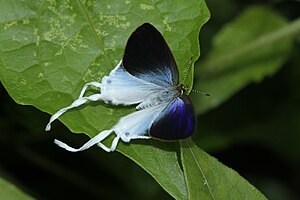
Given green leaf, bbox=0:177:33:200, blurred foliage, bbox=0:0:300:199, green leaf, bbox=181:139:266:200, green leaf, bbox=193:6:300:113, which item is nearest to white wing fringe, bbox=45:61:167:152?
green leaf, bbox=181:139:266:200

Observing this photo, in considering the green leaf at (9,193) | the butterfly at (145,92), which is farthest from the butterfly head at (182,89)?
the green leaf at (9,193)

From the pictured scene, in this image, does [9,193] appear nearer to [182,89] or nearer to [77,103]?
[77,103]

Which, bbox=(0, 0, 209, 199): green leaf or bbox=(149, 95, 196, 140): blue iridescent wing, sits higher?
bbox=(0, 0, 209, 199): green leaf

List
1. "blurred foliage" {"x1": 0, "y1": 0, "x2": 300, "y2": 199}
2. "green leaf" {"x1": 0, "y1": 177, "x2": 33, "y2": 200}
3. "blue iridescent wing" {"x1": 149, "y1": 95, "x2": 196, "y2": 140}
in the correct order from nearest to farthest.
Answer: "blue iridescent wing" {"x1": 149, "y1": 95, "x2": 196, "y2": 140} < "green leaf" {"x1": 0, "y1": 177, "x2": 33, "y2": 200} < "blurred foliage" {"x1": 0, "y1": 0, "x2": 300, "y2": 199}

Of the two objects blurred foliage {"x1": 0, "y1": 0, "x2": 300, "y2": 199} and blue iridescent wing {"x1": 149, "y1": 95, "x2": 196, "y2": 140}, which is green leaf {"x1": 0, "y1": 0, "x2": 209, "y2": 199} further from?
blurred foliage {"x1": 0, "y1": 0, "x2": 300, "y2": 199}

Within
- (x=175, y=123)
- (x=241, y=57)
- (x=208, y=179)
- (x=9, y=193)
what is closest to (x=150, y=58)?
(x=175, y=123)

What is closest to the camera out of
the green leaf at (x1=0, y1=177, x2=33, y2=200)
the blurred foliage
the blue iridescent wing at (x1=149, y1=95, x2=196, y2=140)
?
the blue iridescent wing at (x1=149, y1=95, x2=196, y2=140)
